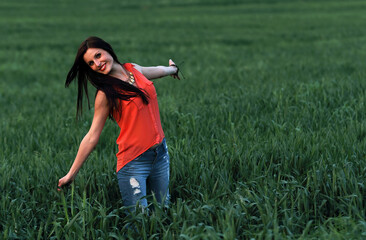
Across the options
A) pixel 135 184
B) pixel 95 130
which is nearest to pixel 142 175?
pixel 135 184

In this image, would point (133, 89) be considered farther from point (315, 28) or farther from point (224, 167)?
point (315, 28)

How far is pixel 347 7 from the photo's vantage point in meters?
31.0

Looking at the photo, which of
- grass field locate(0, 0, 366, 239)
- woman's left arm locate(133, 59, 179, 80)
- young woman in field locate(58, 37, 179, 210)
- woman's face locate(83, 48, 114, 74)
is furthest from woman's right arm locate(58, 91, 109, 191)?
woman's left arm locate(133, 59, 179, 80)

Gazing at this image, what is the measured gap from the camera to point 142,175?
2818mm

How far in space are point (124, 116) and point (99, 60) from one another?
37cm

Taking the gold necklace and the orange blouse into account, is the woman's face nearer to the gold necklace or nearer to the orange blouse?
the gold necklace

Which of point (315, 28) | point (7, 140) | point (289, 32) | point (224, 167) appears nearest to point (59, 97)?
point (7, 140)

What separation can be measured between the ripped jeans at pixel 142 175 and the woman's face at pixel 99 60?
570 millimetres

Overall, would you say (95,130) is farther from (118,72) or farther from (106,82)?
(118,72)

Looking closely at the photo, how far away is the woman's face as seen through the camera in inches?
109

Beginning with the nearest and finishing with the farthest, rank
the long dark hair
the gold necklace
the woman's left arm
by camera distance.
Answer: the long dark hair
the gold necklace
the woman's left arm

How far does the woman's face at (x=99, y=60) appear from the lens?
2.76 metres

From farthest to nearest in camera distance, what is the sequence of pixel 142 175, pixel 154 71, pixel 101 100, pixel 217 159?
pixel 217 159, pixel 154 71, pixel 142 175, pixel 101 100

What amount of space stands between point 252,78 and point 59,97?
354cm
